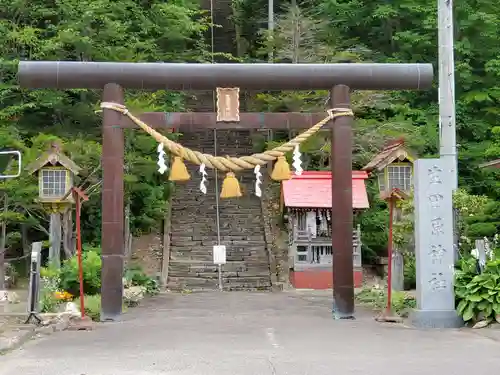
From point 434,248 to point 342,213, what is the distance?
1815 millimetres

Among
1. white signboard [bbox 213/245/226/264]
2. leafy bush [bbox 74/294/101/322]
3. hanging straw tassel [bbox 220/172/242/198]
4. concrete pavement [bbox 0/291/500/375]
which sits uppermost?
hanging straw tassel [bbox 220/172/242/198]

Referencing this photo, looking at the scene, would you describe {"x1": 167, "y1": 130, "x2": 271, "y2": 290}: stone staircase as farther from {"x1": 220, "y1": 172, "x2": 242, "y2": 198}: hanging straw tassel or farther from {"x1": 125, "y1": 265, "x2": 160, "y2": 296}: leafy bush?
{"x1": 220, "y1": 172, "x2": 242, "y2": 198}: hanging straw tassel

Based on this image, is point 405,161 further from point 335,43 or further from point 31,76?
point 335,43

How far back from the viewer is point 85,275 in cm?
1359

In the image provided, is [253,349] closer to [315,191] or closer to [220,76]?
[220,76]

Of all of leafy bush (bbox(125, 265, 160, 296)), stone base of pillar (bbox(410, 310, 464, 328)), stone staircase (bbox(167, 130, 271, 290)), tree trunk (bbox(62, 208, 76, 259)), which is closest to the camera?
stone base of pillar (bbox(410, 310, 464, 328))

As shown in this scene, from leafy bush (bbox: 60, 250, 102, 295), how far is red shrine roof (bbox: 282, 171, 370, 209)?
21.0 ft

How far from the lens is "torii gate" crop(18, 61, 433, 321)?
11.0m

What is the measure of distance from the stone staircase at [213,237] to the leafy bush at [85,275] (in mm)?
4638

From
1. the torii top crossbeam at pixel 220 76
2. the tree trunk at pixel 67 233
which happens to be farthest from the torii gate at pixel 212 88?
the tree trunk at pixel 67 233

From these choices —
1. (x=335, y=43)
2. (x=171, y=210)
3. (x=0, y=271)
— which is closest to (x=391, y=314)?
(x=0, y=271)

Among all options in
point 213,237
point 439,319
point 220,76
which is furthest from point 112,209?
point 213,237

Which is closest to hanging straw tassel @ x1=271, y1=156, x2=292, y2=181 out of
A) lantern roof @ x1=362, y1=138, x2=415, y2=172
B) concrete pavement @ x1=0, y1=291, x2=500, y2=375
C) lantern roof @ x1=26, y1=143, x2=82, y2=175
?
concrete pavement @ x1=0, y1=291, x2=500, y2=375

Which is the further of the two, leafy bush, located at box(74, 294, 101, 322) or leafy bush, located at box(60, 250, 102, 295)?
leafy bush, located at box(60, 250, 102, 295)
